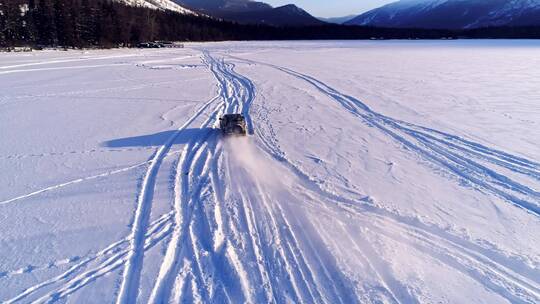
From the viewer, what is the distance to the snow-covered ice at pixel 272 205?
4410 millimetres

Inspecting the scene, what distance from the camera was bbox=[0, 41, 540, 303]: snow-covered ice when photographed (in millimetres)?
4410

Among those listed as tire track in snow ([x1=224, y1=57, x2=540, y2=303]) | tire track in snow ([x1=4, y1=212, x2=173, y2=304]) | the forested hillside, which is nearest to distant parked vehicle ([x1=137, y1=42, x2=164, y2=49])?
the forested hillside

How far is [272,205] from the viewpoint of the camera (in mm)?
6242

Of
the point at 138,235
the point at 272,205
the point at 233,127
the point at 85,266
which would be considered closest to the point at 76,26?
the point at 233,127

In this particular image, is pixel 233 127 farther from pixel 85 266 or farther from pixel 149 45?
pixel 149 45

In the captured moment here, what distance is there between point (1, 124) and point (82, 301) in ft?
33.4

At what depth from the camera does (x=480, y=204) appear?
639 cm

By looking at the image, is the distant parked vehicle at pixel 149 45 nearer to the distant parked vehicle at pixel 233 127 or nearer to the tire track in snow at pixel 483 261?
the distant parked vehicle at pixel 233 127

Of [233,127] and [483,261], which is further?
[233,127]

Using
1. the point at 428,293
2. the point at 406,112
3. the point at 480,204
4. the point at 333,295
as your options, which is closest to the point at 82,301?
→ the point at 333,295

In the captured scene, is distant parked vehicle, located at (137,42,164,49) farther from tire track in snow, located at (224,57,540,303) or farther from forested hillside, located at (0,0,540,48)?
tire track in snow, located at (224,57,540,303)

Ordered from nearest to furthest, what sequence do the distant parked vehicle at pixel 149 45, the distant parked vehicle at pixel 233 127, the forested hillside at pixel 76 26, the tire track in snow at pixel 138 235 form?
the tire track in snow at pixel 138 235 → the distant parked vehicle at pixel 233 127 → the forested hillside at pixel 76 26 → the distant parked vehicle at pixel 149 45

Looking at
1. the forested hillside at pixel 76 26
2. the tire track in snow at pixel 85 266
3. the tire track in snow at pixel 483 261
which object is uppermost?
the forested hillside at pixel 76 26

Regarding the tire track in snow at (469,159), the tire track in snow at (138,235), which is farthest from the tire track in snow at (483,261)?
the tire track in snow at (138,235)
